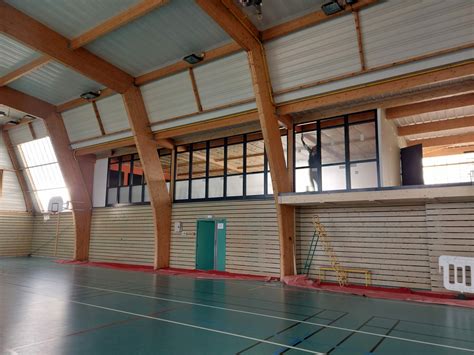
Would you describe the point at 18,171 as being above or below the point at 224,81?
below

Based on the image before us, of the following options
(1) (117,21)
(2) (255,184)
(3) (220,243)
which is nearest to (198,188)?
(3) (220,243)

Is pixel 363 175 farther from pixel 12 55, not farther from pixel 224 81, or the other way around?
pixel 12 55

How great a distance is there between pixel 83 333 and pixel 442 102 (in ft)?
43.0

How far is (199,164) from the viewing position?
640 inches

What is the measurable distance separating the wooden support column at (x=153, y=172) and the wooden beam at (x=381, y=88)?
6514 mm

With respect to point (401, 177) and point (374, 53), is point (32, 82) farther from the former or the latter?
point (401, 177)

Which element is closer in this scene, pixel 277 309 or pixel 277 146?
pixel 277 309

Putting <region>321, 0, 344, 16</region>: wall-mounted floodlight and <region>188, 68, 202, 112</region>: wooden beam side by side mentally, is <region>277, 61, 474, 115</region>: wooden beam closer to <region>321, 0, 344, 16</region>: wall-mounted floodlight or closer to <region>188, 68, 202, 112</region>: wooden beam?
<region>321, 0, 344, 16</region>: wall-mounted floodlight

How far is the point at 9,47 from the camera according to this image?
12.3 meters

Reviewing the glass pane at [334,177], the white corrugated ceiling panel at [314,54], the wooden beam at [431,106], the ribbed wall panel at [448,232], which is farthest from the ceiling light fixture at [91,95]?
the ribbed wall panel at [448,232]

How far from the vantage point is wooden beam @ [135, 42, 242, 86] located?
11750mm

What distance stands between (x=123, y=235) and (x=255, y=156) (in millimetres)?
9053

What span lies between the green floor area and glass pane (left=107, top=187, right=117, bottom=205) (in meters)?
8.65

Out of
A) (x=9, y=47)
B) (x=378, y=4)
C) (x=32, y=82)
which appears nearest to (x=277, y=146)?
(x=378, y=4)
